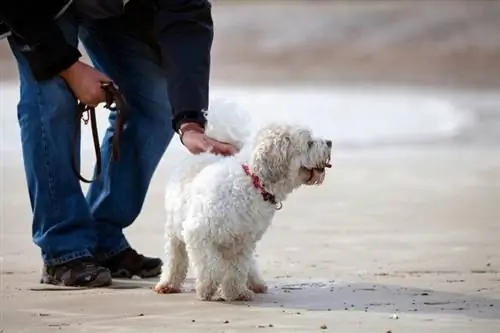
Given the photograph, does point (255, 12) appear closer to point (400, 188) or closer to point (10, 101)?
point (10, 101)

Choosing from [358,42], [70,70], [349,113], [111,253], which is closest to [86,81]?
[70,70]

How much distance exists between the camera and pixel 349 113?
13.5 metres

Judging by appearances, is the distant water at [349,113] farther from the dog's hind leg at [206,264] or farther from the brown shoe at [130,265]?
the dog's hind leg at [206,264]

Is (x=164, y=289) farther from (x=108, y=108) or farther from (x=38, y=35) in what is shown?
(x=38, y=35)

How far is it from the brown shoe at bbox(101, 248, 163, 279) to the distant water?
4.07 meters

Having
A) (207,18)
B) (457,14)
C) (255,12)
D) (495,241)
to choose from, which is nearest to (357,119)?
(495,241)

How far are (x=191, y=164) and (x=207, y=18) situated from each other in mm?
704

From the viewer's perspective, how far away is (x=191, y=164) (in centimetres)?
510

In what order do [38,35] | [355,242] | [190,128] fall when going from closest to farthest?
[38,35] → [190,128] → [355,242]

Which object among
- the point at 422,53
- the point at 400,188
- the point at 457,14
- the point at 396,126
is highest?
the point at 457,14

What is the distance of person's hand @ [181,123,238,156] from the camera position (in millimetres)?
5215

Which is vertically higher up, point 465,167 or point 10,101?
point 10,101

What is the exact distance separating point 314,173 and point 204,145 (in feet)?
1.57

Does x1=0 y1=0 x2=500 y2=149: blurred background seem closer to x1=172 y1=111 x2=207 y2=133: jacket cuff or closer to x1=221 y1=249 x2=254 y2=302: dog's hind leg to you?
x1=172 y1=111 x2=207 y2=133: jacket cuff
